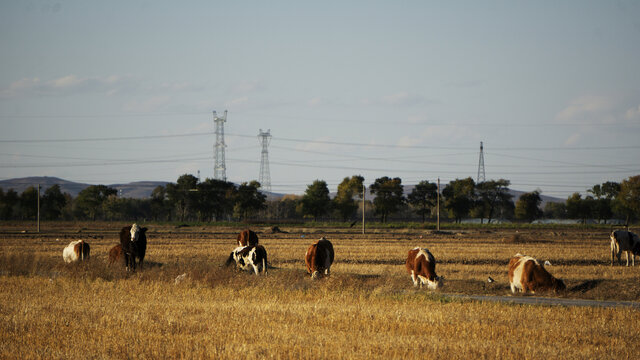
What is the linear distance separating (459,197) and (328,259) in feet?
372

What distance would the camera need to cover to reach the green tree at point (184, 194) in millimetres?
127875

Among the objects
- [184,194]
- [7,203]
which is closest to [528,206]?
[184,194]

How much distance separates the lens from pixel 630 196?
126250 millimetres

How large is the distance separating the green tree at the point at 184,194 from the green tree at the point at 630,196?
8672cm

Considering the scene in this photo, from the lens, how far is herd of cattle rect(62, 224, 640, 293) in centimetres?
2117

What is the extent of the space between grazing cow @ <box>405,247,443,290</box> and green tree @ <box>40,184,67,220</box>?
12792cm

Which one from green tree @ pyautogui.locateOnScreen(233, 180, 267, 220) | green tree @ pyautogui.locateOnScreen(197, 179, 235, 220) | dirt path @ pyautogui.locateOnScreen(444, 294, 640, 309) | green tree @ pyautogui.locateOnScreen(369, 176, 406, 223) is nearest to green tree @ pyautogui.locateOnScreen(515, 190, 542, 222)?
green tree @ pyautogui.locateOnScreen(369, 176, 406, 223)

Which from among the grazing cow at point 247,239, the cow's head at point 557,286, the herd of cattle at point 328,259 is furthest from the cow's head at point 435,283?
the grazing cow at point 247,239

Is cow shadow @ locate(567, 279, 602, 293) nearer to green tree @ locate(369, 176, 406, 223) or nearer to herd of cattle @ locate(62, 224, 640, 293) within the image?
herd of cattle @ locate(62, 224, 640, 293)

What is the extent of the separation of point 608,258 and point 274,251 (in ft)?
65.7

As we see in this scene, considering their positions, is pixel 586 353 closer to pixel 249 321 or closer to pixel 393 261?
pixel 249 321

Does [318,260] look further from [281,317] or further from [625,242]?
[625,242]

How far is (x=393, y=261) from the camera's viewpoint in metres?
34.2

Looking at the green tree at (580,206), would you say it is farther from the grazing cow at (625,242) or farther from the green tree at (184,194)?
the grazing cow at (625,242)
